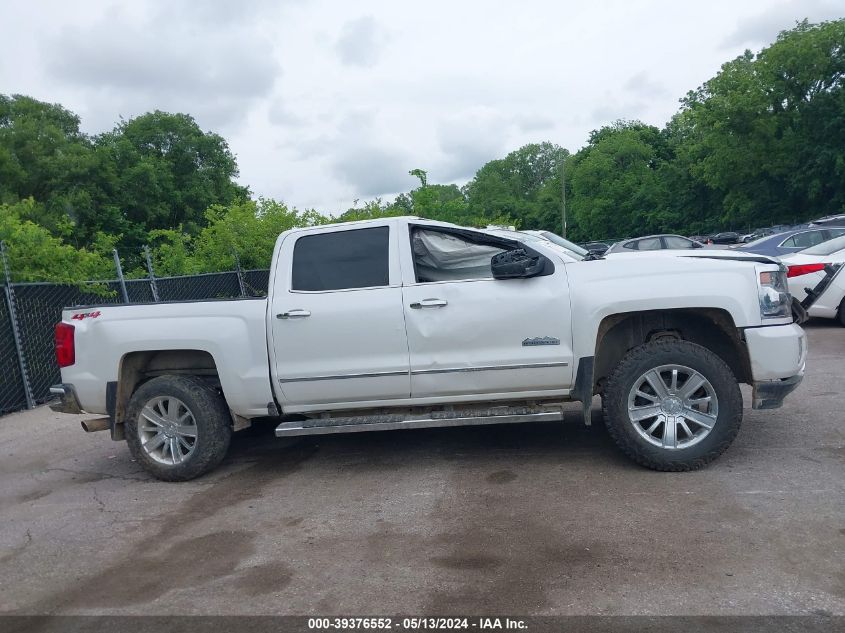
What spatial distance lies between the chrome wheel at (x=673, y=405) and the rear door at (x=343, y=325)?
A: 5.72ft

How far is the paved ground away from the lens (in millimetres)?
3537

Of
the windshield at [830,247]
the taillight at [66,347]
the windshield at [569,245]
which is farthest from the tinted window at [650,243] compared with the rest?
the taillight at [66,347]

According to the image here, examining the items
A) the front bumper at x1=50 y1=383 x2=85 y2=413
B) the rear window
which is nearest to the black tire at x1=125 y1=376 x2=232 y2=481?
the front bumper at x1=50 y1=383 x2=85 y2=413

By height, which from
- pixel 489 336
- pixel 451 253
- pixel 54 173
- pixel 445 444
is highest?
pixel 54 173

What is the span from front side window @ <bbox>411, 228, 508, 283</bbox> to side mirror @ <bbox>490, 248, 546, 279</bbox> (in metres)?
0.36

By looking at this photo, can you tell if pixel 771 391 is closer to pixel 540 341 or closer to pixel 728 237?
pixel 540 341

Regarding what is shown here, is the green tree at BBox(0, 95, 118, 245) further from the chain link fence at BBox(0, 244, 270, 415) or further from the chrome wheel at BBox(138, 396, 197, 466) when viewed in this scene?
the chrome wheel at BBox(138, 396, 197, 466)

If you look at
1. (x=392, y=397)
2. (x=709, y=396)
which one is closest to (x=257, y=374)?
(x=392, y=397)

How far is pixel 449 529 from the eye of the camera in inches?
173

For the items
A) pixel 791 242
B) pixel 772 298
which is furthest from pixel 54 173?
pixel 772 298

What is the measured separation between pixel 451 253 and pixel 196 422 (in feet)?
8.14

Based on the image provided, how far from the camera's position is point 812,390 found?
7.41m

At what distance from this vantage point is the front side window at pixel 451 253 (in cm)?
568

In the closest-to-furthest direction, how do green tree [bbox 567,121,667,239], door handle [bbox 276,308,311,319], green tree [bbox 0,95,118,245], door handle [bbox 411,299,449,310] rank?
door handle [bbox 411,299,449,310] < door handle [bbox 276,308,311,319] < green tree [bbox 0,95,118,245] < green tree [bbox 567,121,667,239]
